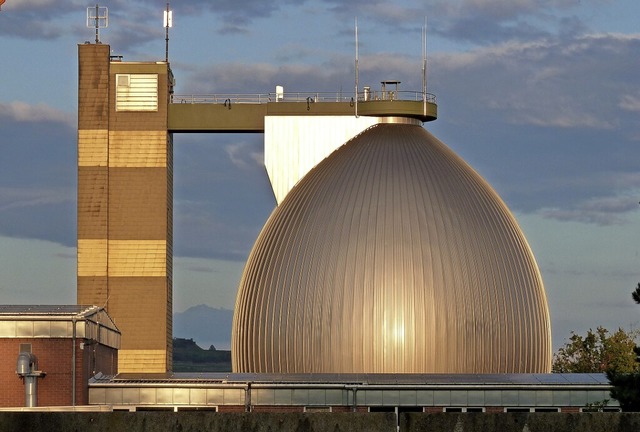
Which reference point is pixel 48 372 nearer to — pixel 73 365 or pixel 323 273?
pixel 73 365

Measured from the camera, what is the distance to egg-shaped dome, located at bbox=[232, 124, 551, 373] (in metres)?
57.6

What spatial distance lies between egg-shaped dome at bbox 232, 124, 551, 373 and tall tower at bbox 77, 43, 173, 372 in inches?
308

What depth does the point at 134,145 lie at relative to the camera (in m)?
69.9

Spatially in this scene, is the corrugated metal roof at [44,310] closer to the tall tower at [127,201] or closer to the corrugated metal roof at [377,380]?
the corrugated metal roof at [377,380]

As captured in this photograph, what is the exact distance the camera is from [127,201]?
228ft

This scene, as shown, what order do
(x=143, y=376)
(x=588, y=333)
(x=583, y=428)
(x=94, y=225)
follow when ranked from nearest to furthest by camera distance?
(x=583, y=428)
(x=143, y=376)
(x=94, y=225)
(x=588, y=333)

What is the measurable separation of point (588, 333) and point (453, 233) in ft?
127

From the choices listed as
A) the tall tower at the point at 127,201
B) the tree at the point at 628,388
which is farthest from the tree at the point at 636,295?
the tall tower at the point at 127,201

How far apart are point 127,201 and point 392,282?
16888 millimetres

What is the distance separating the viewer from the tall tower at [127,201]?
68.6m

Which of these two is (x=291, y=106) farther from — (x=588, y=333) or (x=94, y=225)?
(x=588, y=333)

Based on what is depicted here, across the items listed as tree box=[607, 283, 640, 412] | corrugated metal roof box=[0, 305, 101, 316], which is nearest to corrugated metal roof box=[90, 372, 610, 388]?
corrugated metal roof box=[0, 305, 101, 316]

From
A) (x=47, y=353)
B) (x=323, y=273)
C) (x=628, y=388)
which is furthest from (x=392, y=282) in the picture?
(x=628, y=388)

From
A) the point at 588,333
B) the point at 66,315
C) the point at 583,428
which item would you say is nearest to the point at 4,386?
the point at 66,315
